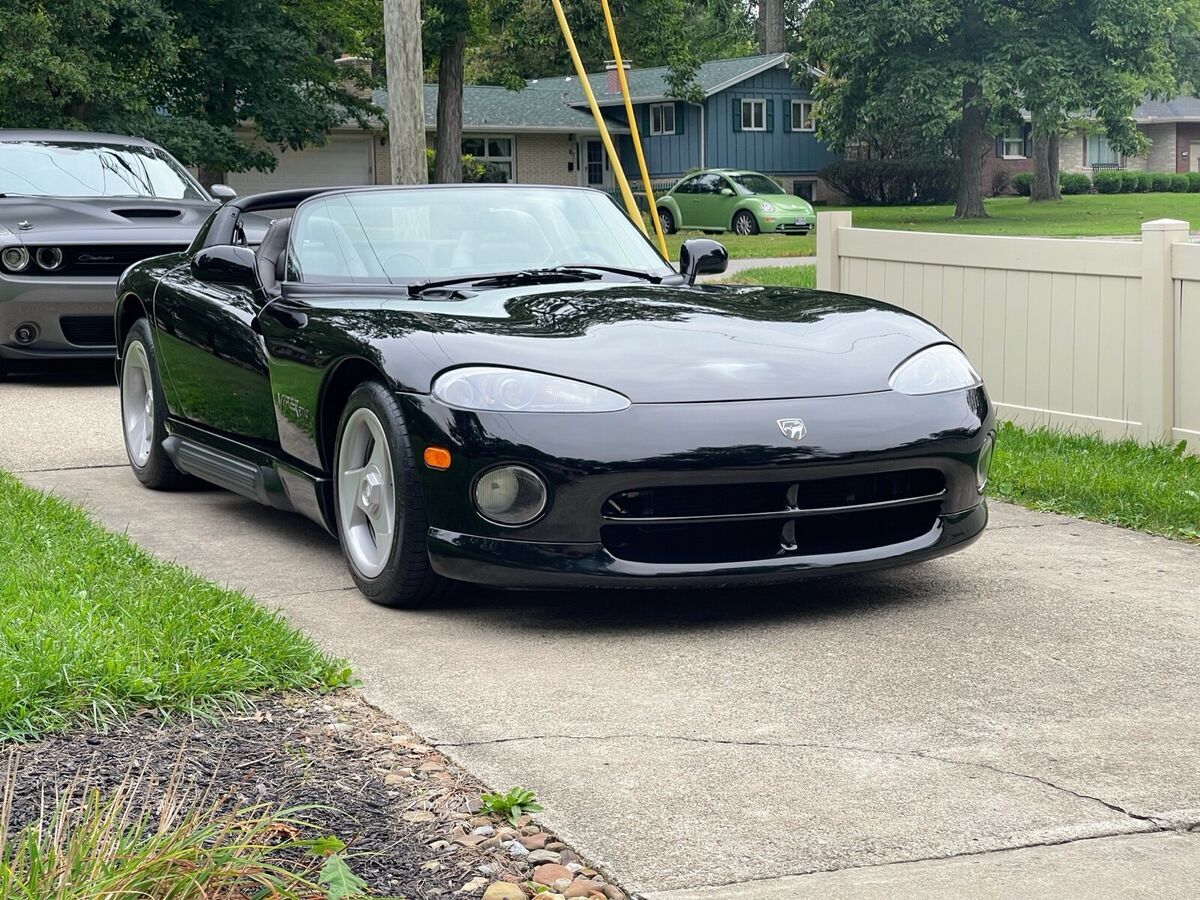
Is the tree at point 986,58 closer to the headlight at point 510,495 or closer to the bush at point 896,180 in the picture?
the bush at point 896,180

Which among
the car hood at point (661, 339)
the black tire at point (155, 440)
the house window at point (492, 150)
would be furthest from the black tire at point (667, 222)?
the car hood at point (661, 339)

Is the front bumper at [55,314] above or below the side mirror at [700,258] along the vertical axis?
below

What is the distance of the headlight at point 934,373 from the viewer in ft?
16.9

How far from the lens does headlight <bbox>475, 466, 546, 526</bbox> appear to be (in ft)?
15.6

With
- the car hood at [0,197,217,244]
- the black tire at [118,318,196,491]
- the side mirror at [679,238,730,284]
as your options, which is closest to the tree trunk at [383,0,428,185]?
the car hood at [0,197,217,244]

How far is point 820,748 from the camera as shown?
149 inches

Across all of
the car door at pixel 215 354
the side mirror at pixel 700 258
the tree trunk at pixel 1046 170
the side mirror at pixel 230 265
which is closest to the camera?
the car door at pixel 215 354

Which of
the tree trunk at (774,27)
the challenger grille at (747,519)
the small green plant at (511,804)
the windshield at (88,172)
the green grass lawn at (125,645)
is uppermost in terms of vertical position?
the tree trunk at (774,27)

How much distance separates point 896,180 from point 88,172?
43.8 m

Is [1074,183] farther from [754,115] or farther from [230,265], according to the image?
[230,265]

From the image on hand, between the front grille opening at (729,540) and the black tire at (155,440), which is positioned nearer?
the front grille opening at (729,540)

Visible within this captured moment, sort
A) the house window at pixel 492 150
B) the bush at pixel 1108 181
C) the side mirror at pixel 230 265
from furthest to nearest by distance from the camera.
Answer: the bush at pixel 1108 181 < the house window at pixel 492 150 < the side mirror at pixel 230 265

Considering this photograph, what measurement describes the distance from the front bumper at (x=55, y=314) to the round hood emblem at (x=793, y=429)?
7178 millimetres

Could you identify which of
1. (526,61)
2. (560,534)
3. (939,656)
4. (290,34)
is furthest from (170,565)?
(526,61)
